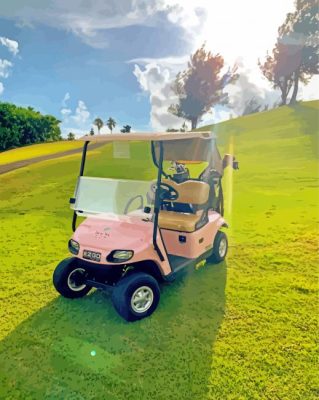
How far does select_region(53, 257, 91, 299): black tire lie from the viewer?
466 cm

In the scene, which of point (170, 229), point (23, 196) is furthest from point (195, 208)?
point (23, 196)

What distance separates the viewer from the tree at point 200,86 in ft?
153

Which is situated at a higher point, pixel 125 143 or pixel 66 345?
pixel 125 143

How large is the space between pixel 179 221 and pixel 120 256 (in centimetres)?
124

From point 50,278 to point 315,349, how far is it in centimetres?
378

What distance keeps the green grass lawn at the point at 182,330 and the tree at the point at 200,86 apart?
133ft

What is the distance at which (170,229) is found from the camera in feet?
16.7

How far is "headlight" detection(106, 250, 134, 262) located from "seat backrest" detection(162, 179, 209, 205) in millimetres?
1424

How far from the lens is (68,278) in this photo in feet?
15.5

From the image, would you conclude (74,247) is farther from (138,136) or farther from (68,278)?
(138,136)

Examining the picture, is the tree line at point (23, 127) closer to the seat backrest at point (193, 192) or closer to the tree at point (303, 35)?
Answer: the tree at point (303, 35)

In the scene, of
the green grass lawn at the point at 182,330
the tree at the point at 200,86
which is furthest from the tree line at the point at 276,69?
the green grass lawn at the point at 182,330

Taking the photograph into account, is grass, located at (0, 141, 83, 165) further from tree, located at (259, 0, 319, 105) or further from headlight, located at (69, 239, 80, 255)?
tree, located at (259, 0, 319, 105)

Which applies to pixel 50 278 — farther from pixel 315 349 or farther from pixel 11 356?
pixel 315 349
